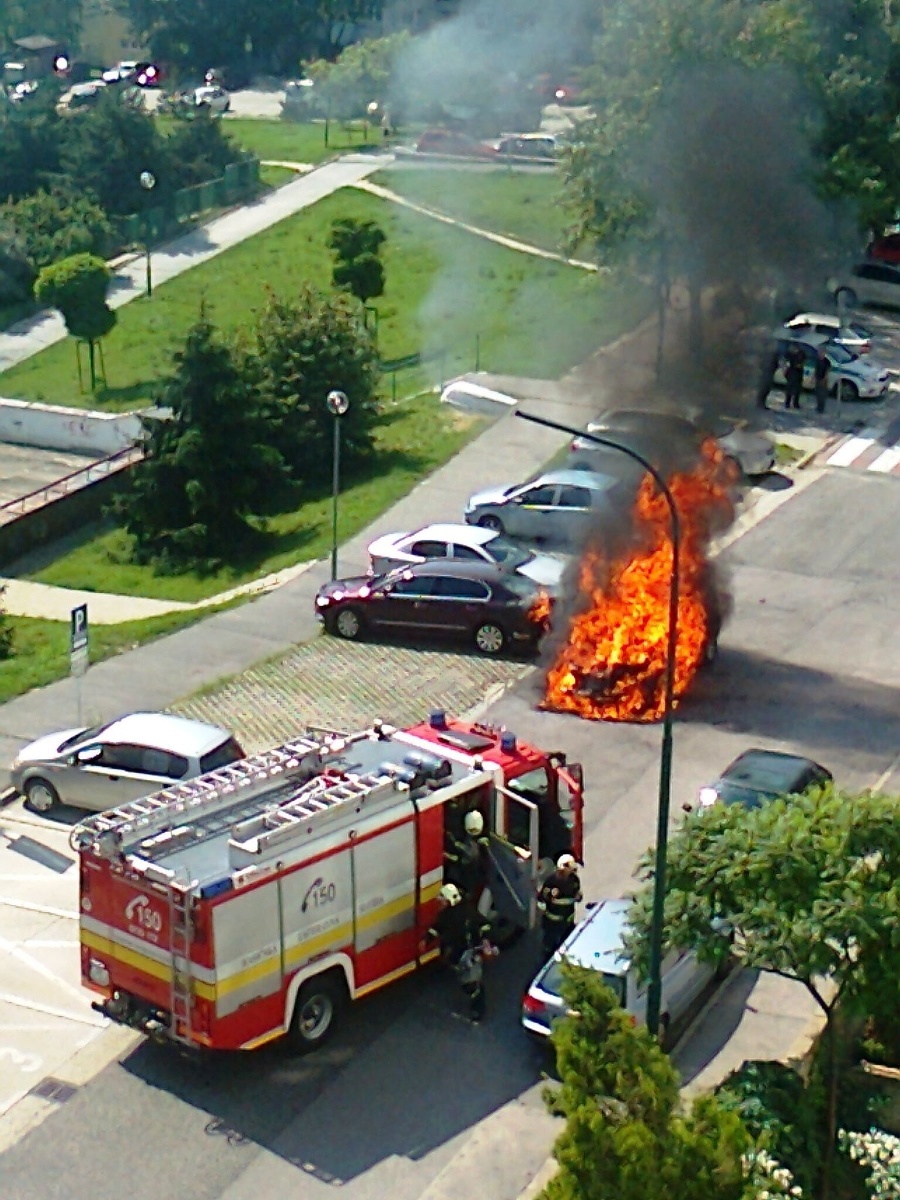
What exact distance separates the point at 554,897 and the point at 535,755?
4.84 feet

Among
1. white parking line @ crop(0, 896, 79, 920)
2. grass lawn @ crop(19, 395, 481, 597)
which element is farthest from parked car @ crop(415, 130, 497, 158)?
white parking line @ crop(0, 896, 79, 920)

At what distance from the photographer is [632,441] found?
2616 cm

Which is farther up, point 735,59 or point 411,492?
point 735,59

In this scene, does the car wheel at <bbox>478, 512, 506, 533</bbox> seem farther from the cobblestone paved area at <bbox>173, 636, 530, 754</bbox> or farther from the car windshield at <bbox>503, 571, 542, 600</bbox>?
the cobblestone paved area at <bbox>173, 636, 530, 754</bbox>

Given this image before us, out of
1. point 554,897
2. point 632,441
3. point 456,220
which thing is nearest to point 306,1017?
point 554,897

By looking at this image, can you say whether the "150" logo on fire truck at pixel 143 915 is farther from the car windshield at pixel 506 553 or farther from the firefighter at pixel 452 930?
the car windshield at pixel 506 553

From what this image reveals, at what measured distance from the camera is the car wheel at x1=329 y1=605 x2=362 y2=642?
→ 85.7ft

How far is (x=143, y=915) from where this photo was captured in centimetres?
1487

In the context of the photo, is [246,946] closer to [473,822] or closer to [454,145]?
[473,822]

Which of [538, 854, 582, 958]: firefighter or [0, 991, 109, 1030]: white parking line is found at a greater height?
[538, 854, 582, 958]: firefighter

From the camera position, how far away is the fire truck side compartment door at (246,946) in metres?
14.5

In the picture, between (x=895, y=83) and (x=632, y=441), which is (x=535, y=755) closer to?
(x=632, y=441)

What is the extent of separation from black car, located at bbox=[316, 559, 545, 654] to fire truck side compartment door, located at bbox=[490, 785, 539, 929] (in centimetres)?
831

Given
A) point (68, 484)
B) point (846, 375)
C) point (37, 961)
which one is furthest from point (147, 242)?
point (37, 961)
